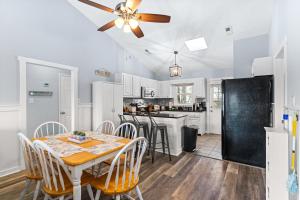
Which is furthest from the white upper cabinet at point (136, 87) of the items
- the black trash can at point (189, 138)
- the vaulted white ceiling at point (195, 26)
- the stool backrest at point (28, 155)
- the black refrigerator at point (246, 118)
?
the stool backrest at point (28, 155)

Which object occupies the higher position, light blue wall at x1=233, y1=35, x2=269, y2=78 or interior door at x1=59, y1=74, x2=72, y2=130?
light blue wall at x1=233, y1=35, x2=269, y2=78

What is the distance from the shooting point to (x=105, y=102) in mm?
3953

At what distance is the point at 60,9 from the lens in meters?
3.41

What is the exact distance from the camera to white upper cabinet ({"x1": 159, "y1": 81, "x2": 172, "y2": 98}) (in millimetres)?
6386

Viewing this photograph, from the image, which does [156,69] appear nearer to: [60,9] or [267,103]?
[60,9]

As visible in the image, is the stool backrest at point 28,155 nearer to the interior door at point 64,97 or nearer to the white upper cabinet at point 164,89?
the interior door at point 64,97

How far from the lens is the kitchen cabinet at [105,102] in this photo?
3.91m

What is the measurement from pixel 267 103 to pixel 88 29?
4.43 meters

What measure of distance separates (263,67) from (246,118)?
109 cm

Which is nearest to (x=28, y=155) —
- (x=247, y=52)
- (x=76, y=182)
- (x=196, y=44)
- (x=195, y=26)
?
(x=76, y=182)

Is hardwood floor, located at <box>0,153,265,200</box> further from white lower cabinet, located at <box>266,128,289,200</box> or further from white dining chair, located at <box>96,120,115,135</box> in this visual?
white dining chair, located at <box>96,120,115,135</box>

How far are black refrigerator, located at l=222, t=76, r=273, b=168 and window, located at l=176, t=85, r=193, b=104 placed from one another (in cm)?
298

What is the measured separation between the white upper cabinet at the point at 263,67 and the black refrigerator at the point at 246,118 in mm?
316

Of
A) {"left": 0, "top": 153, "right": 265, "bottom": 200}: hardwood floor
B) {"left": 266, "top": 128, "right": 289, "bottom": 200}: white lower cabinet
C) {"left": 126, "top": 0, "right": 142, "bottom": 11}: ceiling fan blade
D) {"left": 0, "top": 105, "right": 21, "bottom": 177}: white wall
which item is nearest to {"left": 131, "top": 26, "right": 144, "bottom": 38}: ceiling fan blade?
{"left": 126, "top": 0, "right": 142, "bottom": 11}: ceiling fan blade
